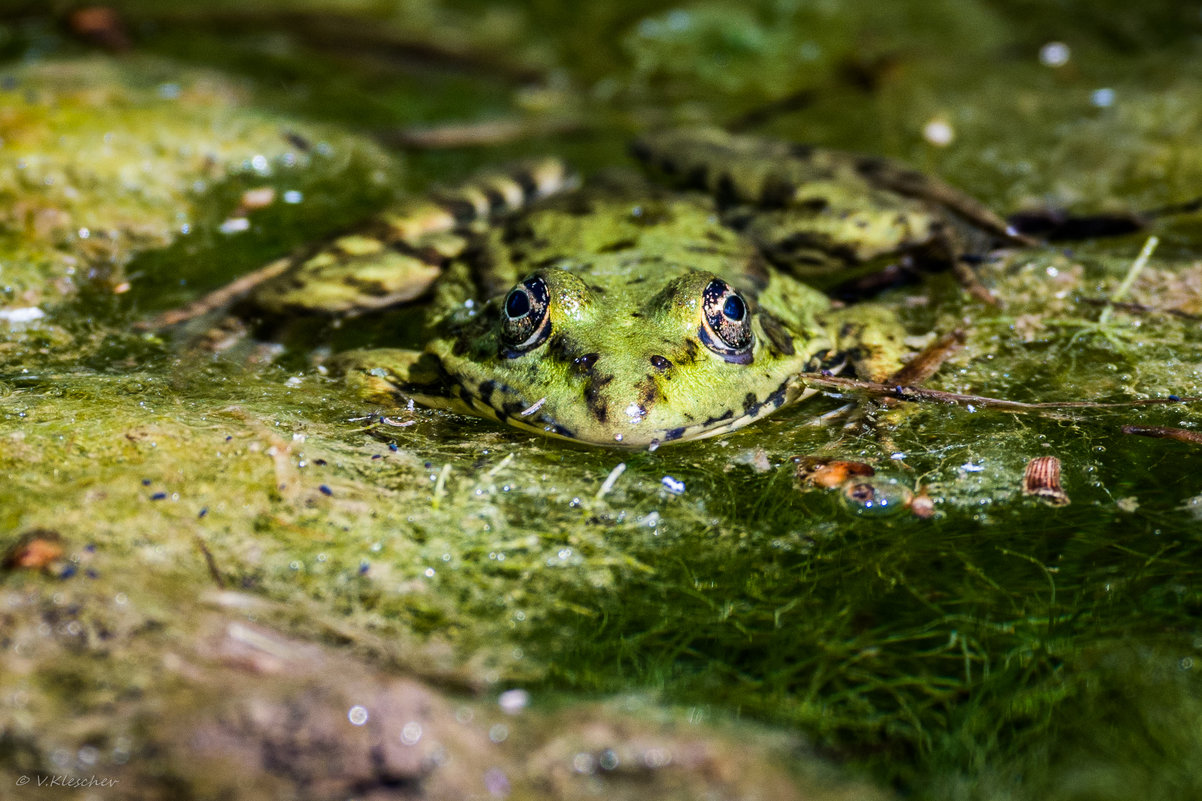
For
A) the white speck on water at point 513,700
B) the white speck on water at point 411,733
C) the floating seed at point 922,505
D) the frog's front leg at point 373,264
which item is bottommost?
the frog's front leg at point 373,264

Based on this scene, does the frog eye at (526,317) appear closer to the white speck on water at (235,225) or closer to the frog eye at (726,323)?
the frog eye at (726,323)

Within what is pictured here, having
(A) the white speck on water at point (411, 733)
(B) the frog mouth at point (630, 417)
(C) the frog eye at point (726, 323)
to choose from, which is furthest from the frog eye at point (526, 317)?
(A) the white speck on water at point (411, 733)

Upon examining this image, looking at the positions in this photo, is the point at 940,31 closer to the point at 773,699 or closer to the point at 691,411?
the point at 691,411

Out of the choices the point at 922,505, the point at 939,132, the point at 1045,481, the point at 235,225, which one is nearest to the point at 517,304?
the point at 922,505

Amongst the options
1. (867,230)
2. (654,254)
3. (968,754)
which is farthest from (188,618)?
(867,230)

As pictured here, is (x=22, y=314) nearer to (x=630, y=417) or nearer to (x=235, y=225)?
(x=235, y=225)

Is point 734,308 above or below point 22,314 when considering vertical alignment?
above

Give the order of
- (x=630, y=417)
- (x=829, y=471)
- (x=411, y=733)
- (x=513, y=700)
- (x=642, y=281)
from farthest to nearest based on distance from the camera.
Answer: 1. (x=642, y=281)
2. (x=829, y=471)
3. (x=630, y=417)
4. (x=513, y=700)
5. (x=411, y=733)
